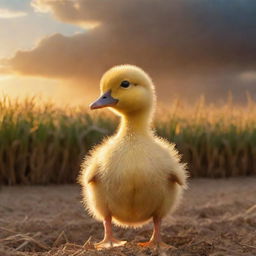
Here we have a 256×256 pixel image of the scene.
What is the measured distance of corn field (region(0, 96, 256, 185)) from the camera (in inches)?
258

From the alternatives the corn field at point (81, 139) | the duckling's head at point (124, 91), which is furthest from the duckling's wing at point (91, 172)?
the corn field at point (81, 139)

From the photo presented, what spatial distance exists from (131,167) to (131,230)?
5.14ft

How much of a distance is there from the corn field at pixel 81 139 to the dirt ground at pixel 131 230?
0.26 m

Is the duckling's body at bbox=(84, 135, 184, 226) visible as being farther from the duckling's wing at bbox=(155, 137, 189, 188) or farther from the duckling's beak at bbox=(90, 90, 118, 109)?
the duckling's beak at bbox=(90, 90, 118, 109)

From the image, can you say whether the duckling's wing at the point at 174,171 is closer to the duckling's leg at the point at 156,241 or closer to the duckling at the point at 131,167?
the duckling at the point at 131,167

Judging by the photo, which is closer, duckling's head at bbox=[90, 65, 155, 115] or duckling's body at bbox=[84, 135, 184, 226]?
duckling's body at bbox=[84, 135, 184, 226]

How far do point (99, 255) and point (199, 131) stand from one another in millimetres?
5291

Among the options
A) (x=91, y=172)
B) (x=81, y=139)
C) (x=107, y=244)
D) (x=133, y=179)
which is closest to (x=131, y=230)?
(x=107, y=244)

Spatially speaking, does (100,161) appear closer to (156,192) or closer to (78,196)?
(156,192)

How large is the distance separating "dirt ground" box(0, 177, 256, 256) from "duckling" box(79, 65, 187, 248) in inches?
8.0

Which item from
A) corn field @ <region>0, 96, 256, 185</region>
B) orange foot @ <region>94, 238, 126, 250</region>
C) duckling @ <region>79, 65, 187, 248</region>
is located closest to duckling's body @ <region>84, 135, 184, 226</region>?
duckling @ <region>79, 65, 187, 248</region>

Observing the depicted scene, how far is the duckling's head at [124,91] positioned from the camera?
302 centimetres

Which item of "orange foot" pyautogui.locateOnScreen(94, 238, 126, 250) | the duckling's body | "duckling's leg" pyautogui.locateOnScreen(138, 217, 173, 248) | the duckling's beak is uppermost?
the duckling's beak

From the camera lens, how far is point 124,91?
9.93ft
